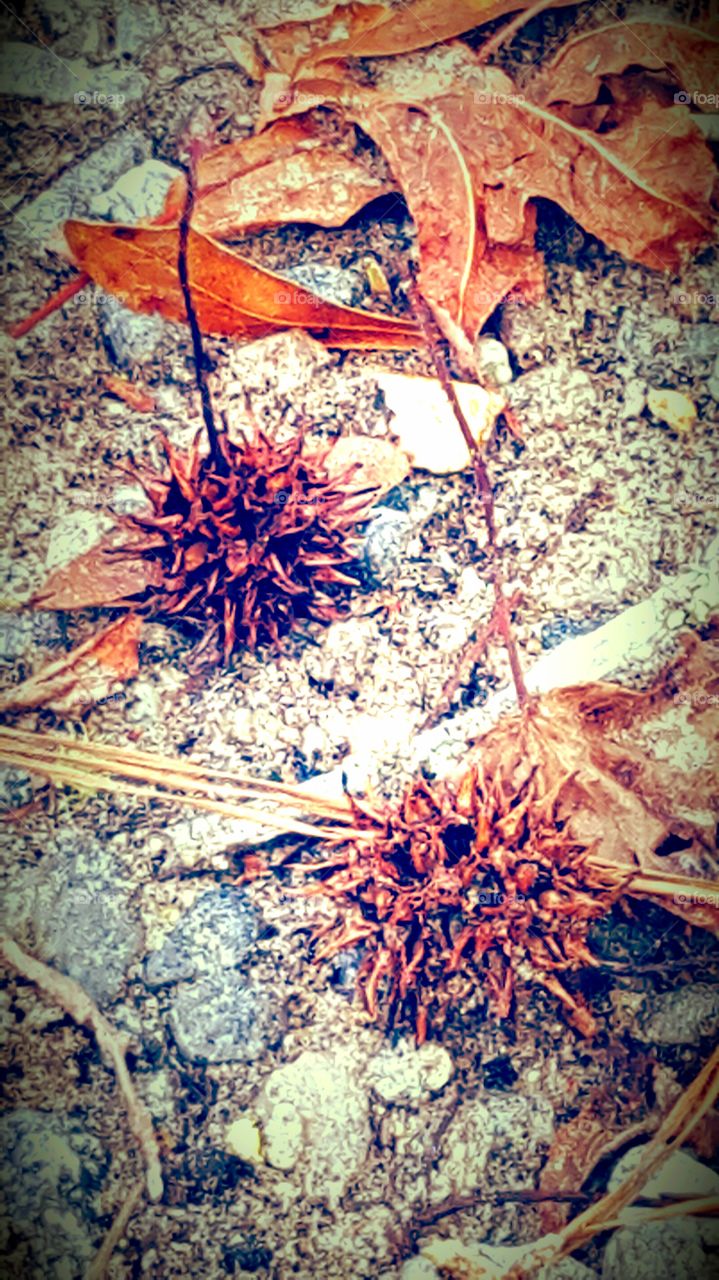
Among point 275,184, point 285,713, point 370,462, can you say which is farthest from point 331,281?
point 285,713

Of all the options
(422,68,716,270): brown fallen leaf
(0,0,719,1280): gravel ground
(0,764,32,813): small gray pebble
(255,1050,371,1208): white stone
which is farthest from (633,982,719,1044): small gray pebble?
(422,68,716,270): brown fallen leaf

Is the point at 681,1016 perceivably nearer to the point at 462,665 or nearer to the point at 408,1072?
the point at 408,1072

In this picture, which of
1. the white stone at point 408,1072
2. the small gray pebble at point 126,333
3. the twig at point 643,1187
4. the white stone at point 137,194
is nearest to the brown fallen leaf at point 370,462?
the small gray pebble at point 126,333

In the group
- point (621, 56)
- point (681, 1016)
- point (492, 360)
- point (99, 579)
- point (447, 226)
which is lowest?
point (681, 1016)

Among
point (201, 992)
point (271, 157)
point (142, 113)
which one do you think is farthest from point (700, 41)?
point (201, 992)

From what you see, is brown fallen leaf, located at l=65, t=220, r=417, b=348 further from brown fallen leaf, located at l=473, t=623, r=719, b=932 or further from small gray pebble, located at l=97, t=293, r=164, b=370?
brown fallen leaf, located at l=473, t=623, r=719, b=932

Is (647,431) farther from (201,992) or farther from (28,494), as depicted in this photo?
(201,992)
